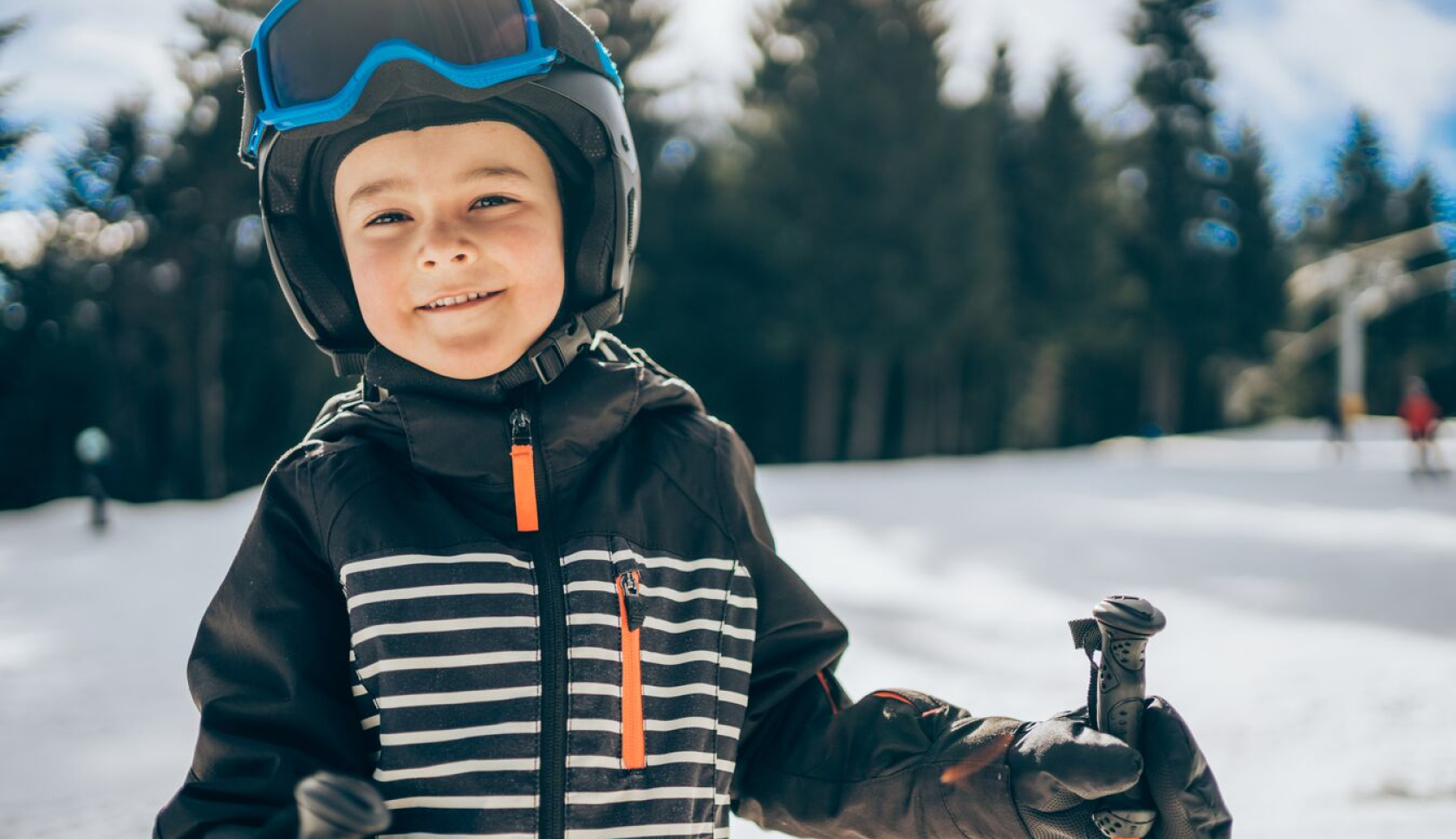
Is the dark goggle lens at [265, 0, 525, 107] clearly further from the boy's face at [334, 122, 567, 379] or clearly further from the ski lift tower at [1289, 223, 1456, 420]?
the ski lift tower at [1289, 223, 1456, 420]

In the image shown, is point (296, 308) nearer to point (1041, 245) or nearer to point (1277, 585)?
point (1277, 585)

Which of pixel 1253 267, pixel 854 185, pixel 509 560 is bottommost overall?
pixel 509 560

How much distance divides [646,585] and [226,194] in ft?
60.4

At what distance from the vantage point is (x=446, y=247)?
1423mm

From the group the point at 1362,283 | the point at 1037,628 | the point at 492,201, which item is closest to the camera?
the point at 492,201

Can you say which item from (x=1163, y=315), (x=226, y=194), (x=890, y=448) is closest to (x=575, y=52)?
(x=226, y=194)

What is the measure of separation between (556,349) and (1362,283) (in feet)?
93.0

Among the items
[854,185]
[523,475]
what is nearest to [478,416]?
[523,475]

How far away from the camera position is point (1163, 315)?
102ft

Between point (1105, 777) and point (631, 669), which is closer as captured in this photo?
point (1105, 777)

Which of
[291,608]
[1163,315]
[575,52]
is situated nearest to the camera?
[291,608]

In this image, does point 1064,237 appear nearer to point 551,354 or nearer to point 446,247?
point 551,354

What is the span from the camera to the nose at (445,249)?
142 cm

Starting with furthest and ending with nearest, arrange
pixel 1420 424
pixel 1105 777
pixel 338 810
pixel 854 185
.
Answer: pixel 854 185
pixel 1420 424
pixel 1105 777
pixel 338 810
